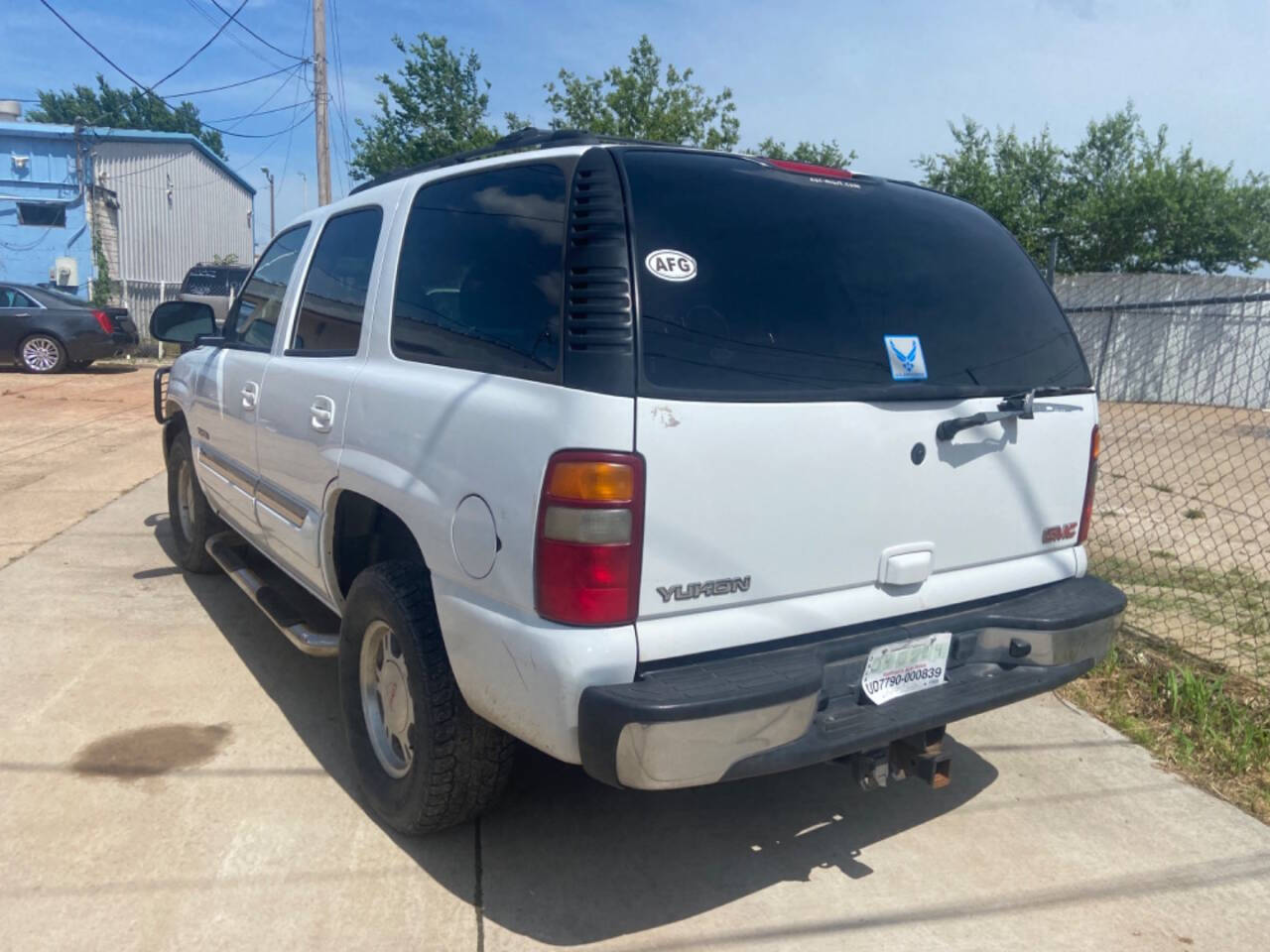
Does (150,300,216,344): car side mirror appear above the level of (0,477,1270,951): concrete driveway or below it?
above

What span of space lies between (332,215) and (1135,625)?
4.21 meters

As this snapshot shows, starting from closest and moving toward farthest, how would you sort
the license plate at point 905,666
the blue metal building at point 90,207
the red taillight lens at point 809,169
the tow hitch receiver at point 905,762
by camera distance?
the license plate at point 905,666 < the tow hitch receiver at point 905,762 < the red taillight lens at point 809,169 < the blue metal building at point 90,207

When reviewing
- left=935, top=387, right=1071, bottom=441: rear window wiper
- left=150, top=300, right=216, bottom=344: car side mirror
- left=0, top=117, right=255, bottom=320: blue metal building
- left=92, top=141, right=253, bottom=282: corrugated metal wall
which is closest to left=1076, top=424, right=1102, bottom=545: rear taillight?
left=935, top=387, right=1071, bottom=441: rear window wiper

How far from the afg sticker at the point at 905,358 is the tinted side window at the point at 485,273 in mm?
952

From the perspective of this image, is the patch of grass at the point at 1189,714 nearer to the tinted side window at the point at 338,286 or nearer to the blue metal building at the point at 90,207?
the tinted side window at the point at 338,286

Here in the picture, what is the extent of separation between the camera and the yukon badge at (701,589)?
8.13ft

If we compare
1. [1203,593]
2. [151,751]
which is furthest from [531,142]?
[1203,593]

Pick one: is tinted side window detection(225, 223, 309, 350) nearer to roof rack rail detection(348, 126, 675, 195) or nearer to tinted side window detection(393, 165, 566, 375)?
roof rack rail detection(348, 126, 675, 195)

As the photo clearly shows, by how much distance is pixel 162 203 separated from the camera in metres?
31.6

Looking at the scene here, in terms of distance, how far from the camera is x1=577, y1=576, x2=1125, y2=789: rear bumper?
2.38 metres

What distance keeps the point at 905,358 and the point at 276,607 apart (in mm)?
2650

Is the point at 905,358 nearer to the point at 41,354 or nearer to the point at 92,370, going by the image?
the point at 41,354

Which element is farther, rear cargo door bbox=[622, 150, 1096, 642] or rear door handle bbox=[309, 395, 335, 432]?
rear door handle bbox=[309, 395, 335, 432]

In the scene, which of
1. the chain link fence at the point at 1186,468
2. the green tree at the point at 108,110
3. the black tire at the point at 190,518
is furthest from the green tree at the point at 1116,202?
the green tree at the point at 108,110
